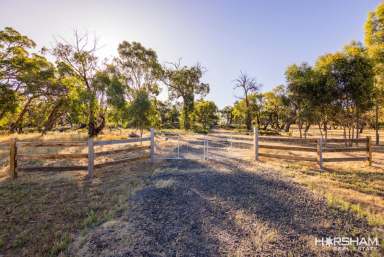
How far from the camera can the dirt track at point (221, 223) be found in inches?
114

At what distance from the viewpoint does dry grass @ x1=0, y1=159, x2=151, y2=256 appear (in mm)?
3264

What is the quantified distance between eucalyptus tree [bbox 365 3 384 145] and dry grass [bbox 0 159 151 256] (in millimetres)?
14263

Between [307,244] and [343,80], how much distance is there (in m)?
12.8

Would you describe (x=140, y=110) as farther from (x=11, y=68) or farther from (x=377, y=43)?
(x=377, y=43)

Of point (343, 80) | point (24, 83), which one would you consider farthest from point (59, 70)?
point (343, 80)

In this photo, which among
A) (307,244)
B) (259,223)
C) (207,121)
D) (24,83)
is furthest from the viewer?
(207,121)

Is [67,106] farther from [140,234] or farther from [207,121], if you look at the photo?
[140,234]

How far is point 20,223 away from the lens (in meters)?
3.88

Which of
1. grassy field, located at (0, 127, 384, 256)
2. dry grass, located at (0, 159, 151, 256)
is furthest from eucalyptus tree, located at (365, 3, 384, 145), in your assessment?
dry grass, located at (0, 159, 151, 256)

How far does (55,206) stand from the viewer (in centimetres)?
455

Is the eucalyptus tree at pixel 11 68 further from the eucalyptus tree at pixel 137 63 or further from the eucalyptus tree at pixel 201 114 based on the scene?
the eucalyptus tree at pixel 201 114

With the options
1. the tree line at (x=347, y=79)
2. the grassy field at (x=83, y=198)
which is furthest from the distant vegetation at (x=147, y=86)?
the grassy field at (x=83, y=198)

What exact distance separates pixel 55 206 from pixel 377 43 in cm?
1798

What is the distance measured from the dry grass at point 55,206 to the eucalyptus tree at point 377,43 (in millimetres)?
14263
